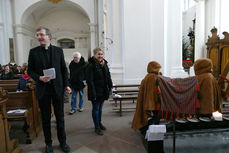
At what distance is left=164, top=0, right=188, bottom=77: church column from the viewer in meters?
6.39

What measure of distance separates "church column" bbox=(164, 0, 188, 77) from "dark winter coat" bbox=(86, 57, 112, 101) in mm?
4061

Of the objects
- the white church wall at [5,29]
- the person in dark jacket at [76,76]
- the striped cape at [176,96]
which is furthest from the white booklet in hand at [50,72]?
the white church wall at [5,29]

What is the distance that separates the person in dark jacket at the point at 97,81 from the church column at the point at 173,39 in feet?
13.4

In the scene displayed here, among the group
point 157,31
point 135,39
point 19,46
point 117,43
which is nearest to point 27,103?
point 117,43

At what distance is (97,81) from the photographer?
10.00 feet

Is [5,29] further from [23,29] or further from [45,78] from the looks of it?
[45,78]

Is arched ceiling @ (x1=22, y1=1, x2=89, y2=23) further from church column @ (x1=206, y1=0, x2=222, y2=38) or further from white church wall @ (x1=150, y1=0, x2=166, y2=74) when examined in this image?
white church wall @ (x1=150, y1=0, x2=166, y2=74)

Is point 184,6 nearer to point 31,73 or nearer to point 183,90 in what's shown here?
point 183,90

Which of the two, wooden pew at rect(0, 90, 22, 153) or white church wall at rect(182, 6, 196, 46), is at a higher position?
white church wall at rect(182, 6, 196, 46)

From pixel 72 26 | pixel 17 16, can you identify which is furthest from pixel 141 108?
pixel 72 26

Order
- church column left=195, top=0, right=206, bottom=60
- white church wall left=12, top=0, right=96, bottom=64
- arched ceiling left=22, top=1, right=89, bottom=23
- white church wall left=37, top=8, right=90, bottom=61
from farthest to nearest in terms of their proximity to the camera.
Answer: white church wall left=37, top=8, right=90, bottom=61 → arched ceiling left=22, top=1, right=89, bottom=23 → white church wall left=12, top=0, right=96, bottom=64 → church column left=195, top=0, right=206, bottom=60

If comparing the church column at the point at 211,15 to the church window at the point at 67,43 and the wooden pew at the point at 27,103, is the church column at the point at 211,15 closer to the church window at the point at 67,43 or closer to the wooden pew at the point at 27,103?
the wooden pew at the point at 27,103

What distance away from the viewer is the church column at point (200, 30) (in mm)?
9425

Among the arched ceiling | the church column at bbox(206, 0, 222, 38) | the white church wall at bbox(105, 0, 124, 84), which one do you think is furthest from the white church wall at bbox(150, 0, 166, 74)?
the arched ceiling
